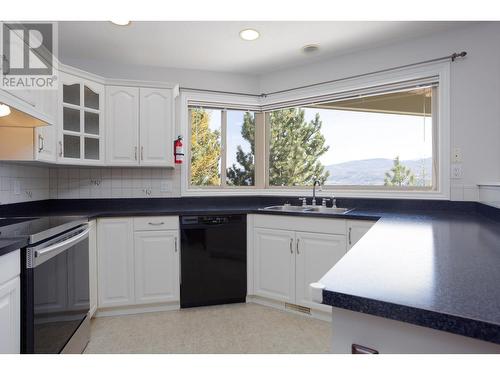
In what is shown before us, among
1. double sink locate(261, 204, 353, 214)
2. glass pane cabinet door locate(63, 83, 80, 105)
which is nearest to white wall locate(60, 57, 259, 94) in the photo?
glass pane cabinet door locate(63, 83, 80, 105)

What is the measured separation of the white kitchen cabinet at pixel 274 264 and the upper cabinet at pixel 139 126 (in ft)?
3.90

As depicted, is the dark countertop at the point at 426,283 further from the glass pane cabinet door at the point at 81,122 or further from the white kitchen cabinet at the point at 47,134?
the glass pane cabinet door at the point at 81,122

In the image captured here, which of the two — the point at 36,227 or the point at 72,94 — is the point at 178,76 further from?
the point at 36,227

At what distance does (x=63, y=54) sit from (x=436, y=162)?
3.61 m

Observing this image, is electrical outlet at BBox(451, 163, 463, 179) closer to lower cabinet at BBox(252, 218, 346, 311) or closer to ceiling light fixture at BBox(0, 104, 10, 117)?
lower cabinet at BBox(252, 218, 346, 311)

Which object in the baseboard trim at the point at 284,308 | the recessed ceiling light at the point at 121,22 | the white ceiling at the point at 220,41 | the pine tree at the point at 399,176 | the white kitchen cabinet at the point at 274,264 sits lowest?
the baseboard trim at the point at 284,308

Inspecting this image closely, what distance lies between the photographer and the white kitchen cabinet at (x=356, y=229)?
2.24m

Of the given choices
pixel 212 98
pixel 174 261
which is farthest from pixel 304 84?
pixel 174 261

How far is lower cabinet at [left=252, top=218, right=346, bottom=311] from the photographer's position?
2406mm

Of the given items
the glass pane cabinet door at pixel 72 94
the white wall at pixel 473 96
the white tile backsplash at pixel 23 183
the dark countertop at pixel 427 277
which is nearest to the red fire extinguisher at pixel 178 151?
the glass pane cabinet door at pixel 72 94

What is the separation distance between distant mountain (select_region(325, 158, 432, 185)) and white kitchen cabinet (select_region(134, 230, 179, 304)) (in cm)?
172

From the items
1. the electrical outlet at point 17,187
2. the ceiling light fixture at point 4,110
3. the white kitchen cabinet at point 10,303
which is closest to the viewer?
the white kitchen cabinet at point 10,303

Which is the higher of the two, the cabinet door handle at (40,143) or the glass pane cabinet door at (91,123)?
the glass pane cabinet door at (91,123)
